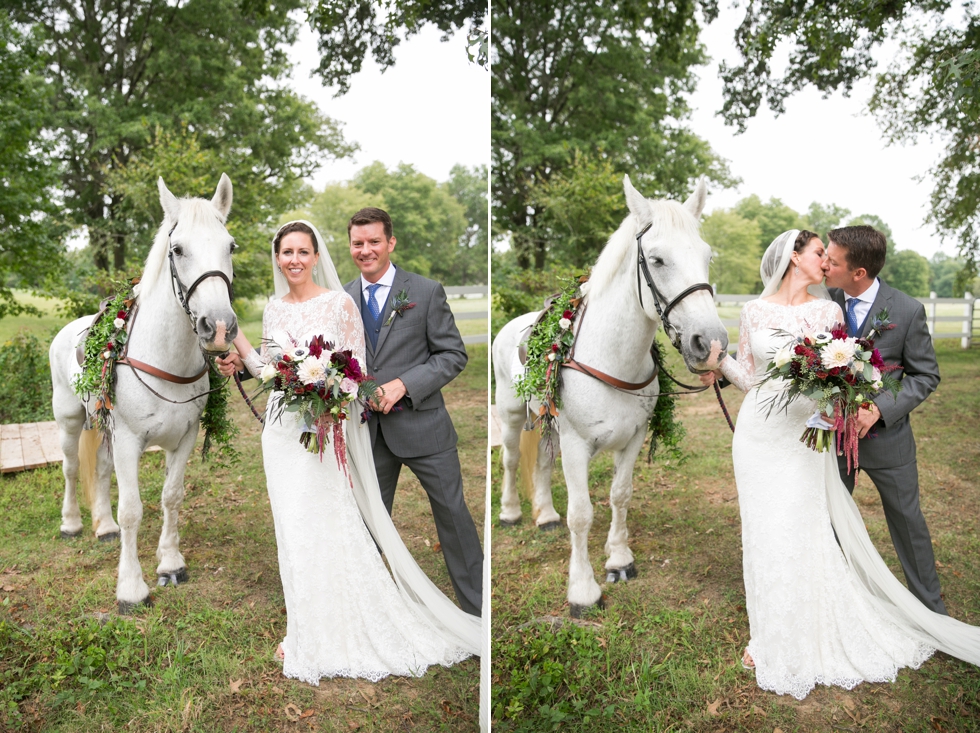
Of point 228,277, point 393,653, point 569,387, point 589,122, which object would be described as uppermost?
point 589,122

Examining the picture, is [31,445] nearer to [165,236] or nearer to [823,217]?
[165,236]

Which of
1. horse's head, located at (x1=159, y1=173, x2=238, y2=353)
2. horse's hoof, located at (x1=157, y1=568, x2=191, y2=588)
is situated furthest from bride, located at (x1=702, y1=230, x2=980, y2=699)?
horse's hoof, located at (x1=157, y1=568, x2=191, y2=588)

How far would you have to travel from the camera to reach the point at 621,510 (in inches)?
119

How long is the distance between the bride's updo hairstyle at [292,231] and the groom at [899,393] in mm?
2140

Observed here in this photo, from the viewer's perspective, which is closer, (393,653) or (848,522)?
(848,522)

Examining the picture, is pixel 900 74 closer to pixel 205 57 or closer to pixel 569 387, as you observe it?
pixel 569 387

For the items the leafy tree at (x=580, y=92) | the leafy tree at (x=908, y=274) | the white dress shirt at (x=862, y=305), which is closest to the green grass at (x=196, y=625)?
the leafy tree at (x=580, y=92)

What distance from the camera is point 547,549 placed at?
10.3 feet

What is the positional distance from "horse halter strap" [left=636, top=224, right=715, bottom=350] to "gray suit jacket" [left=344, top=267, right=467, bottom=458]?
898mm

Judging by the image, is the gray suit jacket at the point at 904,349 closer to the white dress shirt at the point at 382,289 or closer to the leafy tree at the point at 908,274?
the leafy tree at the point at 908,274

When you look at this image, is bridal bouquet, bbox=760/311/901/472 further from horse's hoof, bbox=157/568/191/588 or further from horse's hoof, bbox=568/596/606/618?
horse's hoof, bbox=157/568/191/588

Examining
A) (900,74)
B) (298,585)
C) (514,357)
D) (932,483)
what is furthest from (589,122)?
(298,585)

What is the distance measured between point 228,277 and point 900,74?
10.0ft

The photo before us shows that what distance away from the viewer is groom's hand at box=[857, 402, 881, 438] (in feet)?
8.73
